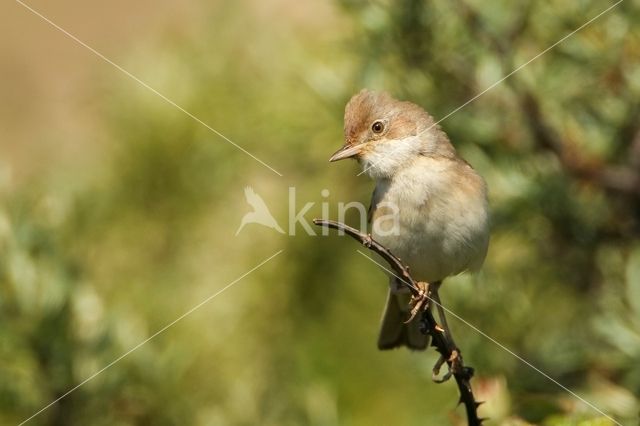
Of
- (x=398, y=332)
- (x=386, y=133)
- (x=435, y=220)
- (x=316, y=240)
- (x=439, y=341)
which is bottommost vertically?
(x=439, y=341)

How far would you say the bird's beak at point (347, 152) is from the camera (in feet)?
13.1

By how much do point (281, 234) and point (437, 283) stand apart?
2.72ft

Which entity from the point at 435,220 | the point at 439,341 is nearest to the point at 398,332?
the point at 435,220

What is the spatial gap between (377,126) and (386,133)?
0.15ft

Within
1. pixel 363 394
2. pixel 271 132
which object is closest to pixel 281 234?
pixel 271 132

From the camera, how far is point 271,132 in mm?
4641

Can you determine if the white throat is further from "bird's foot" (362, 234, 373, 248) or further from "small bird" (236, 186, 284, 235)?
"bird's foot" (362, 234, 373, 248)

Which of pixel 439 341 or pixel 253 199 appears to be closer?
pixel 439 341

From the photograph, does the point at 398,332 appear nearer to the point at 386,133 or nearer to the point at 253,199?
the point at 386,133

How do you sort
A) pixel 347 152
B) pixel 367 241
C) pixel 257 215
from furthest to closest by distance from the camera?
pixel 257 215, pixel 347 152, pixel 367 241

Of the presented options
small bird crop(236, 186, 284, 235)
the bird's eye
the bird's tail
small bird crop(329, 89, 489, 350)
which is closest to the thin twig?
small bird crop(329, 89, 489, 350)

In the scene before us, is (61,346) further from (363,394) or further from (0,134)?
(0,134)

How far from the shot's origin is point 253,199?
4.39m

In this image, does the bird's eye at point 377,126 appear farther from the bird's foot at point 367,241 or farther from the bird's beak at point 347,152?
the bird's foot at point 367,241
